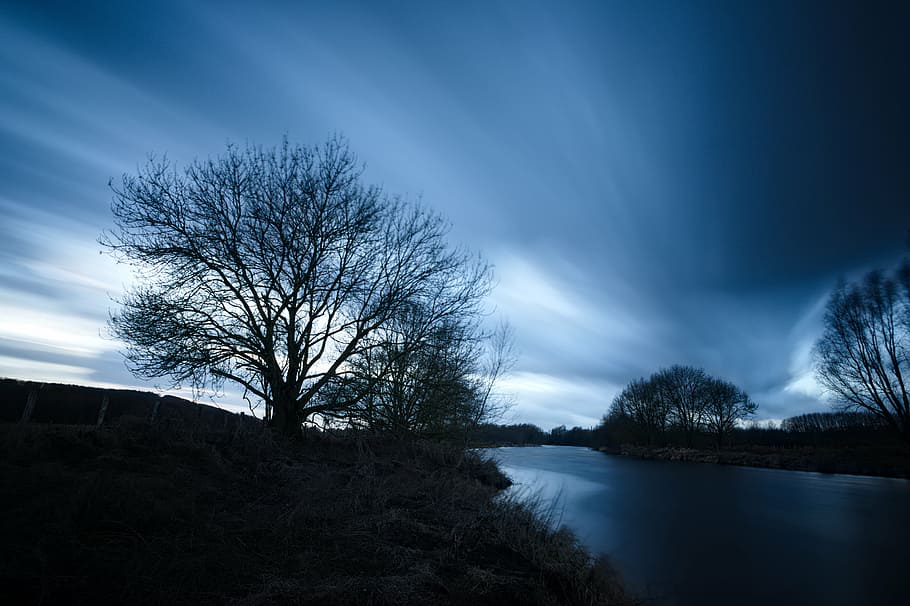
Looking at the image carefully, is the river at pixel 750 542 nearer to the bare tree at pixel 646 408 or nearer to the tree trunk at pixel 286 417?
the tree trunk at pixel 286 417

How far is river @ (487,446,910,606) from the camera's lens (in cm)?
643

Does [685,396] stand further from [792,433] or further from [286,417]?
[286,417]

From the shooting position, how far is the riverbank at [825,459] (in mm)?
26203

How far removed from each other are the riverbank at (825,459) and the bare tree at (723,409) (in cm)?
960

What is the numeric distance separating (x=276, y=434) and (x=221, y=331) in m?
3.23

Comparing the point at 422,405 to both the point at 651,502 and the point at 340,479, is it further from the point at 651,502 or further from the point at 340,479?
the point at 651,502

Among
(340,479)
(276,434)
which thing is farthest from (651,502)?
(276,434)

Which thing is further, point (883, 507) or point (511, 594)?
point (883, 507)

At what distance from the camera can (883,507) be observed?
14.2 m

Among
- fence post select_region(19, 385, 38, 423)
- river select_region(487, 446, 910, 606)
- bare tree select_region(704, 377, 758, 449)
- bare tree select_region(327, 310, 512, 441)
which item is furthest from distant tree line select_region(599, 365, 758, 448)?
fence post select_region(19, 385, 38, 423)

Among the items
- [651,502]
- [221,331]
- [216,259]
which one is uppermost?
[216,259]

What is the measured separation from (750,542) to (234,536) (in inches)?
429

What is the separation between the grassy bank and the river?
6.19ft

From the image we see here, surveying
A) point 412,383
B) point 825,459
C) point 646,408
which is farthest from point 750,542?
point 646,408
